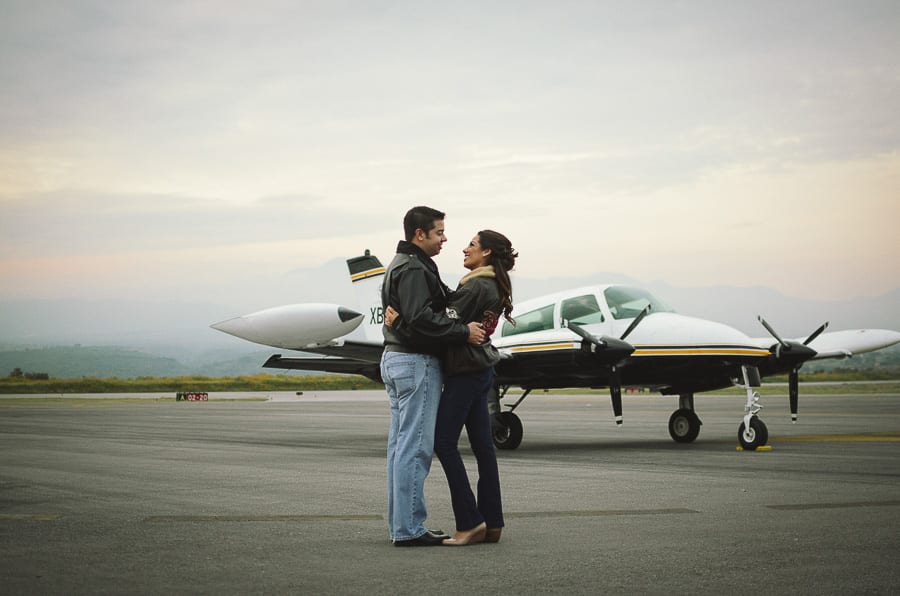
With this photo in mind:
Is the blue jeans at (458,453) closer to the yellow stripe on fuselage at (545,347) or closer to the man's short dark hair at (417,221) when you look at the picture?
the man's short dark hair at (417,221)

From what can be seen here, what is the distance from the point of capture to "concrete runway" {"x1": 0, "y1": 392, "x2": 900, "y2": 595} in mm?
4988

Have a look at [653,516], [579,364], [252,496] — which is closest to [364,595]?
[653,516]

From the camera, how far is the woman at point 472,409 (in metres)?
6.30

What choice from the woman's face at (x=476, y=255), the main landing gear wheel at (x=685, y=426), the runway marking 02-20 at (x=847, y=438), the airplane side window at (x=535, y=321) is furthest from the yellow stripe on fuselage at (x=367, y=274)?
the woman's face at (x=476, y=255)

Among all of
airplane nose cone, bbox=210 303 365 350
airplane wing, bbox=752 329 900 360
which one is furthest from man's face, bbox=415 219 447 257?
airplane wing, bbox=752 329 900 360

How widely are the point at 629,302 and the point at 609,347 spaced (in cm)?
121

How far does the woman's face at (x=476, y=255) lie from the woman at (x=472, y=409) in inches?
5.1

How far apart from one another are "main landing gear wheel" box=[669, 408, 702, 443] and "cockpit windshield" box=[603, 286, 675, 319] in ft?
6.18

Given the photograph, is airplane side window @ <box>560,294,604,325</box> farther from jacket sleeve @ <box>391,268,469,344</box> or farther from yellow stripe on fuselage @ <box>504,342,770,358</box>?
Result: jacket sleeve @ <box>391,268,469,344</box>

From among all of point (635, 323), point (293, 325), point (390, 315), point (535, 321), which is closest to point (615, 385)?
point (635, 323)

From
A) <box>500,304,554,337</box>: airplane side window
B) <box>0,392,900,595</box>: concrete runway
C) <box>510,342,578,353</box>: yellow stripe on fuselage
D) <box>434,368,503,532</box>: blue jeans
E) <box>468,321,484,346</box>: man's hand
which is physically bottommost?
<box>0,392,900,595</box>: concrete runway

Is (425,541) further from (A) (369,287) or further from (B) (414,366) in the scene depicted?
(A) (369,287)

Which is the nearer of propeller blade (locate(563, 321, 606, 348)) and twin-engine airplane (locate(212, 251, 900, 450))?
twin-engine airplane (locate(212, 251, 900, 450))

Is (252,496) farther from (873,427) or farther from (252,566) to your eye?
(873,427)
